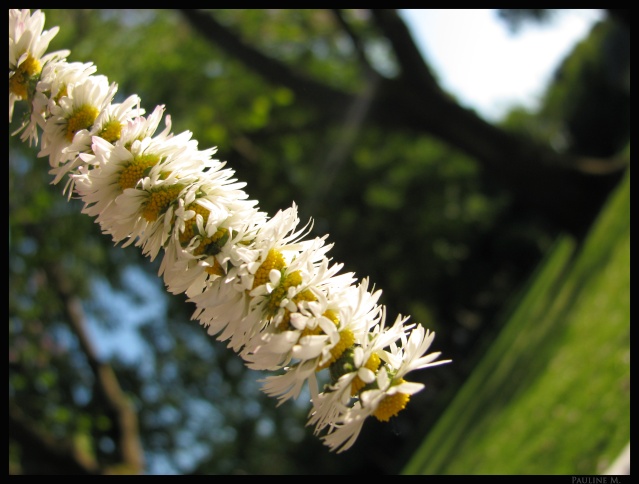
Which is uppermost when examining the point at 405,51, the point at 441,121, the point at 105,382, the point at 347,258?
the point at 405,51

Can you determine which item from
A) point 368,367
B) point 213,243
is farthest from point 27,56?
point 368,367

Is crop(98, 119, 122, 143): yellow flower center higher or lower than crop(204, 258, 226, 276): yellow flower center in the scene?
higher

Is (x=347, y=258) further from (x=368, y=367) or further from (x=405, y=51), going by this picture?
(x=368, y=367)

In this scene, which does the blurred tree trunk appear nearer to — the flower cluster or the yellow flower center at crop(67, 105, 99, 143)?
the yellow flower center at crop(67, 105, 99, 143)

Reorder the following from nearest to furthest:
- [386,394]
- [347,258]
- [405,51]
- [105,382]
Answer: [386,394] < [405,51] < [105,382] < [347,258]

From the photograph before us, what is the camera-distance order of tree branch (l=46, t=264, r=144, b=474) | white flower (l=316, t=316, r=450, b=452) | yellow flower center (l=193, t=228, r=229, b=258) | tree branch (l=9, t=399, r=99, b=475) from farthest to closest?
tree branch (l=46, t=264, r=144, b=474), tree branch (l=9, t=399, r=99, b=475), yellow flower center (l=193, t=228, r=229, b=258), white flower (l=316, t=316, r=450, b=452)

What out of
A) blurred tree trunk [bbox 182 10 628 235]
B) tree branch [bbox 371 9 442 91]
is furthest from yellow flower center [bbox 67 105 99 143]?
tree branch [bbox 371 9 442 91]

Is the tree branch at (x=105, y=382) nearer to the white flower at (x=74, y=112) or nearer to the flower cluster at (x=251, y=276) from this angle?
the white flower at (x=74, y=112)

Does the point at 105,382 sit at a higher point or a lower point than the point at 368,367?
lower
